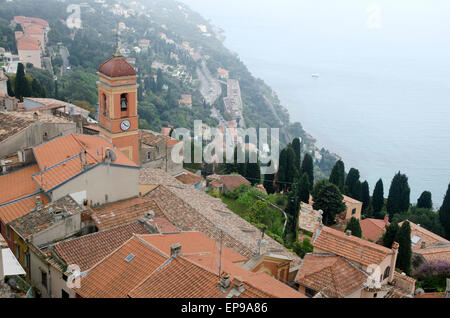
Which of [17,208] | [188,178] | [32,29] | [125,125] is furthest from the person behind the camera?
[32,29]

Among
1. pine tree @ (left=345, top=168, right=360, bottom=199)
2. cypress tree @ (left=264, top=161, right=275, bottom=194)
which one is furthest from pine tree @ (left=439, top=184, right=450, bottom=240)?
cypress tree @ (left=264, top=161, right=275, bottom=194)

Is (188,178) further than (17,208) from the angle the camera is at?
Yes

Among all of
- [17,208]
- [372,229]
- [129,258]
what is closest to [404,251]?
[372,229]

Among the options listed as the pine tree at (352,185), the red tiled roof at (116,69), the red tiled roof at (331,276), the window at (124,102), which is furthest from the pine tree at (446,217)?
the red tiled roof at (116,69)

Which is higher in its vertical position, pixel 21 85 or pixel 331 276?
pixel 21 85

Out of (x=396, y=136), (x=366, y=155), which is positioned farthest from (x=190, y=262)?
(x=396, y=136)

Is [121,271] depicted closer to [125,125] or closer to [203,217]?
[203,217]

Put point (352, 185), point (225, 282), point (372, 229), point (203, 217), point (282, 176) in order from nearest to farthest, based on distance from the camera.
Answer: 1. point (225, 282)
2. point (203, 217)
3. point (372, 229)
4. point (282, 176)
5. point (352, 185)
